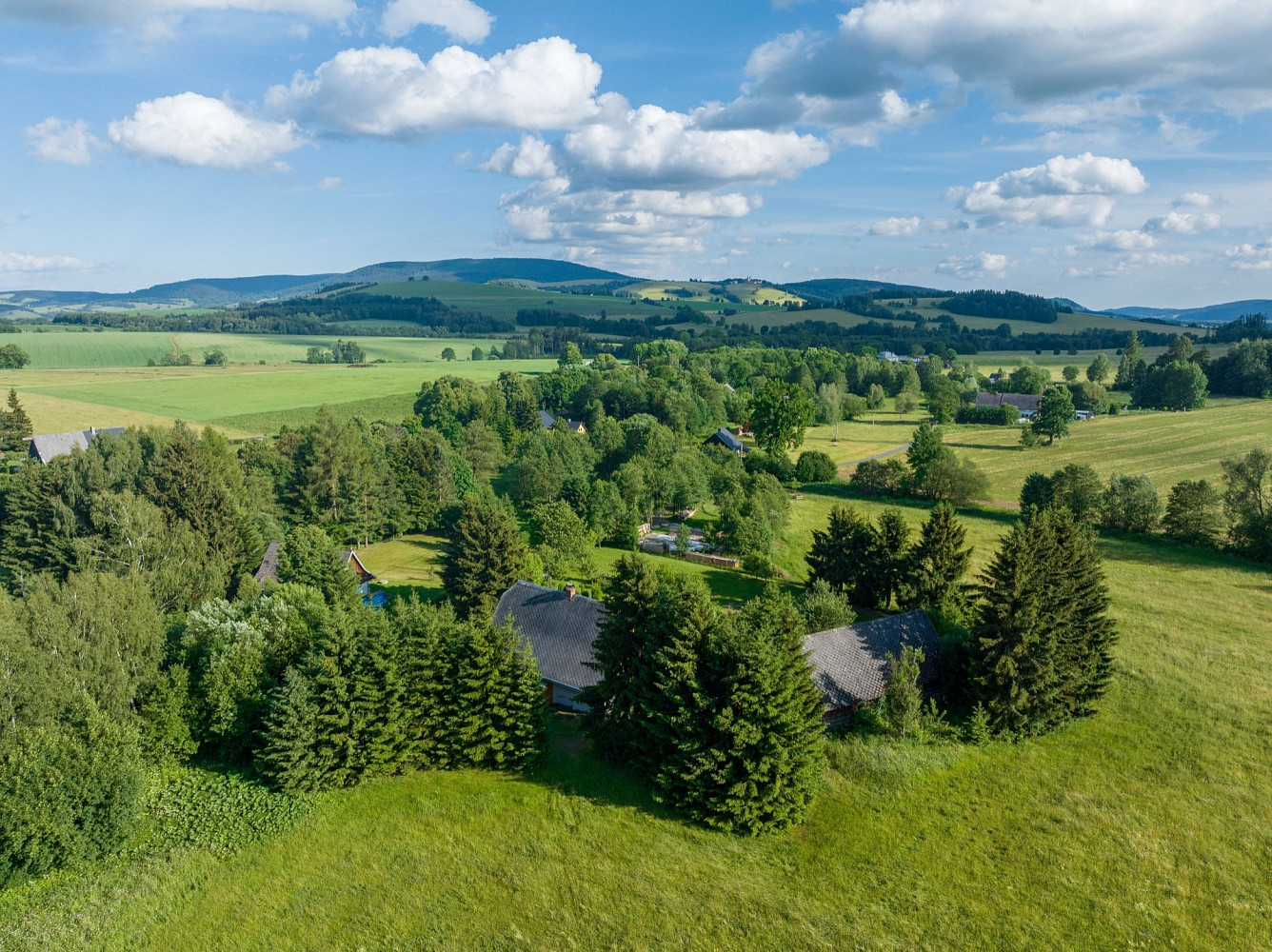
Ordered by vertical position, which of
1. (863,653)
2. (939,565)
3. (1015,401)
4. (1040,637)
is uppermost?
(1015,401)

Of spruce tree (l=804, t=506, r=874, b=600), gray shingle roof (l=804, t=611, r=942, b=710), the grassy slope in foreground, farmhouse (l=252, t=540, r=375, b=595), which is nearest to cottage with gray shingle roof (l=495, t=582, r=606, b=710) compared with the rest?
the grassy slope in foreground

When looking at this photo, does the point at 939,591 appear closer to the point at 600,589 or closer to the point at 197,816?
the point at 600,589

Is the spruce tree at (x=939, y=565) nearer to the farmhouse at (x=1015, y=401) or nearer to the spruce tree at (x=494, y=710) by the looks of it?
the spruce tree at (x=494, y=710)

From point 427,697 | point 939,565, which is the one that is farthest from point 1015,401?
point 427,697

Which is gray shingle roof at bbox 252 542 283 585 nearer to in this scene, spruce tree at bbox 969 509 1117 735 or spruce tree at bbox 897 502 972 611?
spruce tree at bbox 897 502 972 611

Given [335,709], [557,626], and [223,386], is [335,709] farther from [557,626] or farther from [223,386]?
[223,386]

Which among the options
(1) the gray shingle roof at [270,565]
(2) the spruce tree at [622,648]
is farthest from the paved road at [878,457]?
(2) the spruce tree at [622,648]
